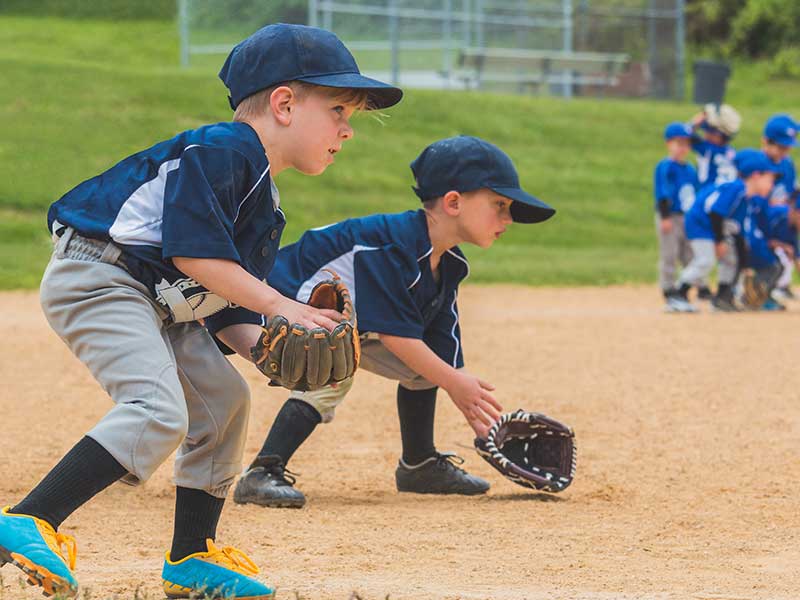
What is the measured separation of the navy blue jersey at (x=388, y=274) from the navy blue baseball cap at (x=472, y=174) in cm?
12

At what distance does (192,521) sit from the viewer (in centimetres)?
291

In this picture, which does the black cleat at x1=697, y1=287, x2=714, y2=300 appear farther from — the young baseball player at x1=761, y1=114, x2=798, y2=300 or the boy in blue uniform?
the young baseball player at x1=761, y1=114, x2=798, y2=300

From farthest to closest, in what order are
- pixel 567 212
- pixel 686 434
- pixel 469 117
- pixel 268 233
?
1. pixel 469 117
2. pixel 567 212
3. pixel 686 434
4. pixel 268 233

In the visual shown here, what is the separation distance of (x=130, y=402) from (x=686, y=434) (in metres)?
3.25

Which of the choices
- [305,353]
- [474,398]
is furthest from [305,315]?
[474,398]

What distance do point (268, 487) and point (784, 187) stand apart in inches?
332

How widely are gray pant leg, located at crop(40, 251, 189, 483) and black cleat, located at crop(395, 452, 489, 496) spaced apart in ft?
5.78

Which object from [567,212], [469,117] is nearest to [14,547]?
[567,212]

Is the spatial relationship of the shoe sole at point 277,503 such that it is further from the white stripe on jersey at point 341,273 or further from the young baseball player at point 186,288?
the young baseball player at point 186,288

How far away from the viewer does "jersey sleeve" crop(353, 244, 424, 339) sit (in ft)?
12.7

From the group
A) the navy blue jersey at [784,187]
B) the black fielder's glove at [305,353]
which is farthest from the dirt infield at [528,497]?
the navy blue jersey at [784,187]

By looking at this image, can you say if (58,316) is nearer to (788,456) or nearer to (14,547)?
(14,547)

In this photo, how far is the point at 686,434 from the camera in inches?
207

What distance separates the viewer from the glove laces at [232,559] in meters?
2.88
